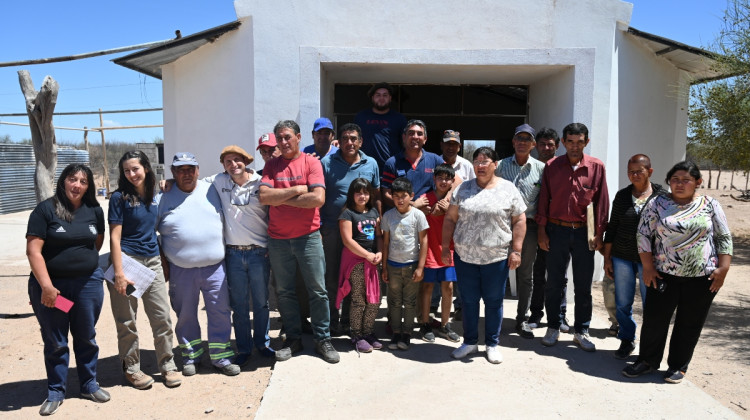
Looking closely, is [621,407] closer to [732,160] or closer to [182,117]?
[182,117]

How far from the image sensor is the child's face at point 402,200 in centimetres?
424

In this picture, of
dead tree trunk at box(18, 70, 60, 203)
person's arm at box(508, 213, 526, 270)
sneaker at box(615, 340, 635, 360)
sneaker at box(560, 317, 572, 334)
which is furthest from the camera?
dead tree trunk at box(18, 70, 60, 203)

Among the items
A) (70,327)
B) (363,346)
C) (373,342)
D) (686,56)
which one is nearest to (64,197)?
(70,327)

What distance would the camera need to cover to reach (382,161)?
5.29m

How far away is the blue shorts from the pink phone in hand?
2.79m

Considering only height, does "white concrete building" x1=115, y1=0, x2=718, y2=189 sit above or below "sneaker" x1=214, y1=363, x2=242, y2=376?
above

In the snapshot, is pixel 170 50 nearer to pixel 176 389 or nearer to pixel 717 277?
pixel 176 389

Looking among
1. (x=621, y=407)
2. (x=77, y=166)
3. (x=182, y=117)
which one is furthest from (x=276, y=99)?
(x=621, y=407)

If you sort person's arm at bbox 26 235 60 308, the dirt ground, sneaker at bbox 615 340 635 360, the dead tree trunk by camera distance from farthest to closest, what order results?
1. the dead tree trunk
2. sneaker at bbox 615 340 635 360
3. the dirt ground
4. person's arm at bbox 26 235 60 308

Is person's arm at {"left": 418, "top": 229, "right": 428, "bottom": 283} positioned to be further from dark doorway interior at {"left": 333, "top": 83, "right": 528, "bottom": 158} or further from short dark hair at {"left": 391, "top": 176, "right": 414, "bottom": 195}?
dark doorway interior at {"left": 333, "top": 83, "right": 528, "bottom": 158}

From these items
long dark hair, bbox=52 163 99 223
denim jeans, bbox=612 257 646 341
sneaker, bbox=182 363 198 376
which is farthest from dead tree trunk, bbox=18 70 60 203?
denim jeans, bbox=612 257 646 341

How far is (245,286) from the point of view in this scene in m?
4.09

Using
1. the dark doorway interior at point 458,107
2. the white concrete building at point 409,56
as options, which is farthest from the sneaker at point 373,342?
the dark doorway interior at point 458,107

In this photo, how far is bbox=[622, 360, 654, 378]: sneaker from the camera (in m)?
3.96
